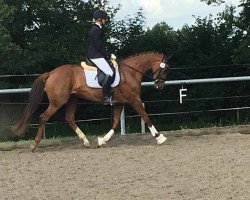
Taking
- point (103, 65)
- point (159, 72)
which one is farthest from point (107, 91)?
point (159, 72)

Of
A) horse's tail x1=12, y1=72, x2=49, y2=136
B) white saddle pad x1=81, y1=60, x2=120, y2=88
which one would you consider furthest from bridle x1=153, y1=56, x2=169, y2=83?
horse's tail x1=12, y1=72, x2=49, y2=136

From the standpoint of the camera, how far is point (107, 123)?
16.6 meters

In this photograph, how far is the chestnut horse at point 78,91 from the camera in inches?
385

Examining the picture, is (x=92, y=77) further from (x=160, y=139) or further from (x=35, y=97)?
(x=160, y=139)

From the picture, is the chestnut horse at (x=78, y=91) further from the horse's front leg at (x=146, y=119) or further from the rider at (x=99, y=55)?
the rider at (x=99, y=55)

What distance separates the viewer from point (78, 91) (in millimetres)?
9969

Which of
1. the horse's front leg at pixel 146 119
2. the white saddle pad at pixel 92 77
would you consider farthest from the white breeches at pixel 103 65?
the horse's front leg at pixel 146 119

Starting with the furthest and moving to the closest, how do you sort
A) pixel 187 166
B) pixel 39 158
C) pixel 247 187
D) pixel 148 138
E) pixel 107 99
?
1. pixel 148 138
2. pixel 107 99
3. pixel 39 158
4. pixel 187 166
5. pixel 247 187

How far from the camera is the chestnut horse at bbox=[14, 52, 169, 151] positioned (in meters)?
9.79

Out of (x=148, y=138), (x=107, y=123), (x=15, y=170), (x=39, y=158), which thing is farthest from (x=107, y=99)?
(x=107, y=123)

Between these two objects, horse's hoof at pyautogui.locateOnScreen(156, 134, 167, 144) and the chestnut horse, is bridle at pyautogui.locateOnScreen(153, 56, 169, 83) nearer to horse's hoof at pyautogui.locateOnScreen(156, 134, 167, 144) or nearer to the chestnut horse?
the chestnut horse

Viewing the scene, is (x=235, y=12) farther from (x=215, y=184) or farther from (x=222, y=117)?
(x=215, y=184)

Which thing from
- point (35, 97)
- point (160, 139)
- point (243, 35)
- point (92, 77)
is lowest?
point (160, 139)

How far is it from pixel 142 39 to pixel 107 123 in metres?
5.00
